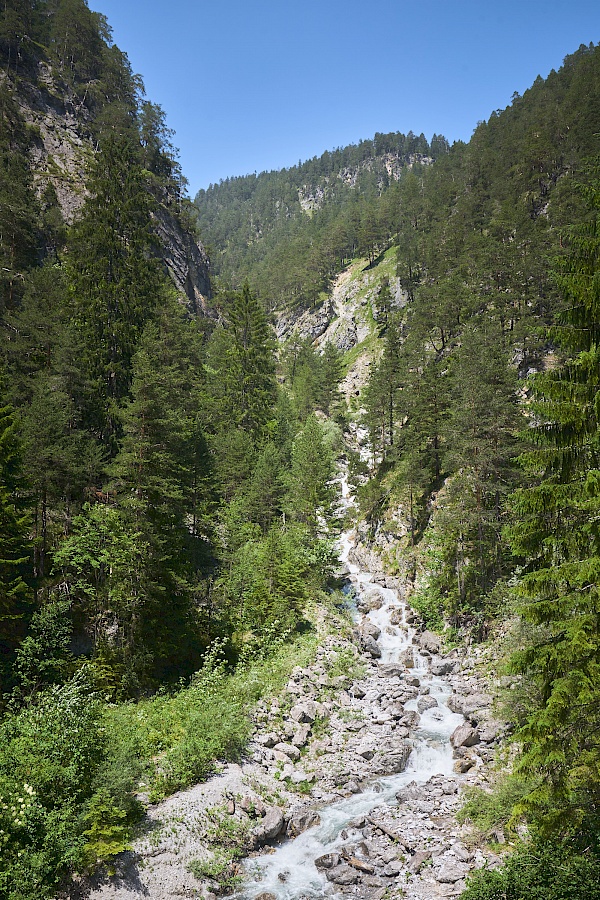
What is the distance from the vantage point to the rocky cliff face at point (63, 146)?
54.2m

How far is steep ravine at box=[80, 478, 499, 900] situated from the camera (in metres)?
13.2

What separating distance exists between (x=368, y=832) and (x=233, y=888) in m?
4.72

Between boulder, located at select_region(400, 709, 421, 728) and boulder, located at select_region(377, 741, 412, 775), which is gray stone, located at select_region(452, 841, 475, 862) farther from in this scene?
boulder, located at select_region(400, 709, 421, 728)

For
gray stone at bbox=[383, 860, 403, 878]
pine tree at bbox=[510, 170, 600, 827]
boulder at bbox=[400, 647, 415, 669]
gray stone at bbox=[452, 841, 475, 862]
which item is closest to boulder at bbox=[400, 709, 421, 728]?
boulder at bbox=[400, 647, 415, 669]

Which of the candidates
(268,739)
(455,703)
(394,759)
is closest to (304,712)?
(268,739)

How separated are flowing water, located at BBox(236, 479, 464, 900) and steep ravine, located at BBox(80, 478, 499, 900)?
0.04 metres

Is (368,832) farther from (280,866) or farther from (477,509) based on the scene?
(477,509)

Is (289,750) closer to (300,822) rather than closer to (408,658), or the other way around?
(300,822)

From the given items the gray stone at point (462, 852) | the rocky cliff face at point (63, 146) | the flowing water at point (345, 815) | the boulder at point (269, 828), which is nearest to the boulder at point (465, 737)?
the flowing water at point (345, 815)

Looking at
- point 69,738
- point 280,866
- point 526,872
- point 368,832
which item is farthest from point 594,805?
point 69,738

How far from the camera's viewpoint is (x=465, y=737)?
19672 millimetres

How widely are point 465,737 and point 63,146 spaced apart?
71.8 m

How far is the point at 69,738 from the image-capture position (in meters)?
12.1

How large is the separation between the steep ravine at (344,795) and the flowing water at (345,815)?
40mm
